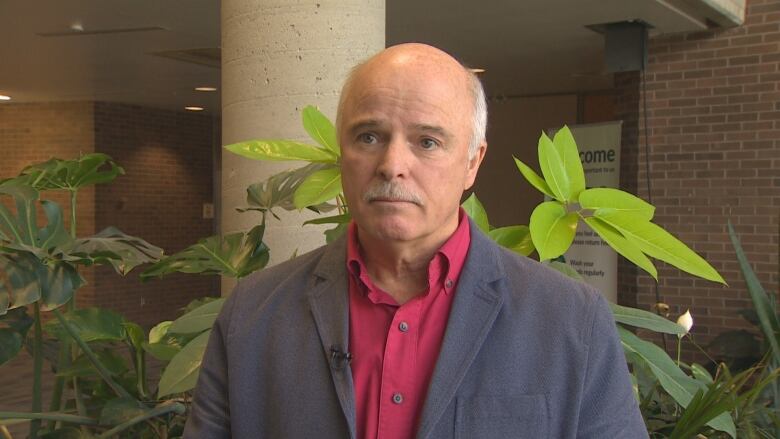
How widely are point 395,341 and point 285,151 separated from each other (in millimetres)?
930

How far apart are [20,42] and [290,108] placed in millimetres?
6041

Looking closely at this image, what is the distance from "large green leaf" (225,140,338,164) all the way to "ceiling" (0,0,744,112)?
192 inches

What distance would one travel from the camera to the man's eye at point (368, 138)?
145 cm

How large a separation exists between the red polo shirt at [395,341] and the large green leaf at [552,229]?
16.4 inches

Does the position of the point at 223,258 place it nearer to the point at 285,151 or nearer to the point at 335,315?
the point at 285,151

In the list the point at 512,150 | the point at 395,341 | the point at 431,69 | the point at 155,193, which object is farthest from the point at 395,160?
the point at 155,193

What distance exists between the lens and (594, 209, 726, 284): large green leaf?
1.93 meters

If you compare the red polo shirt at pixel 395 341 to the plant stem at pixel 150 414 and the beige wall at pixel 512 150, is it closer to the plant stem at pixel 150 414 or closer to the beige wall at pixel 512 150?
the plant stem at pixel 150 414

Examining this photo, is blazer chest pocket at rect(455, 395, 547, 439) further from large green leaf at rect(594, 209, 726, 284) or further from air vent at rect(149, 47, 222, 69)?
air vent at rect(149, 47, 222, 69)

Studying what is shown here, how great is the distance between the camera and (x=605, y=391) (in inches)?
57.2

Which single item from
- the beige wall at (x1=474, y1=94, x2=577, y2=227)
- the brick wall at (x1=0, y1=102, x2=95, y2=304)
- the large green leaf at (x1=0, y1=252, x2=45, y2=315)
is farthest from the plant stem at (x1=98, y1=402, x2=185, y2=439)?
the beige wall at (x1=474, y1=94, x2=577, y2=227)

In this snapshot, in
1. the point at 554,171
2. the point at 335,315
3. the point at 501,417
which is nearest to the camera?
the point at 501,417

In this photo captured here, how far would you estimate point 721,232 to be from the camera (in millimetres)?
8148

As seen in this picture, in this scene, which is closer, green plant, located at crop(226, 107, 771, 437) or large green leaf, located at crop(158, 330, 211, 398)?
green plant, located at crop(226, 107, 771, 437)
